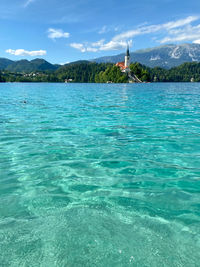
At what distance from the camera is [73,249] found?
4.15 metres

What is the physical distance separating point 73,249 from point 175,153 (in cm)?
734

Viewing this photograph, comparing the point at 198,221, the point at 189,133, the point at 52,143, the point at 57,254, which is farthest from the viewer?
the point at 189,133

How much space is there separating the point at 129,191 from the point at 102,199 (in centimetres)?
92

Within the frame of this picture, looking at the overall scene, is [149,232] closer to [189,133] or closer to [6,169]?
[6,169]

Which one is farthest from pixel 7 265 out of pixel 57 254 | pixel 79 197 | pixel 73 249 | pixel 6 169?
pixel 6 169

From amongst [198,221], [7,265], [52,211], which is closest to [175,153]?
[198,221]

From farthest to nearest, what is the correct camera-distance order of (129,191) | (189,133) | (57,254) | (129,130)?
1. (129,130)
2. (189,133)
3. (129,191)
4. (57,254)

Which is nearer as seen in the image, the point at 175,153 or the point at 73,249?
the point at 73,249

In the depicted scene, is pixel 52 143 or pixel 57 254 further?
pixel 52 143

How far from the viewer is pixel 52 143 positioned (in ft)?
38.8

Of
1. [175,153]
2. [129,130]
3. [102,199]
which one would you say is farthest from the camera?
[129,130]

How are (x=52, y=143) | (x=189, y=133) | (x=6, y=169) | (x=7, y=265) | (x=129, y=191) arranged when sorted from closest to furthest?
(x=7, y=265), (x=129, y=191), (x=6, y=169), (x=52, y=143), (x=189, y=133)

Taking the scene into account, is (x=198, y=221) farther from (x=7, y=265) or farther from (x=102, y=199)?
(x=7, y=265)

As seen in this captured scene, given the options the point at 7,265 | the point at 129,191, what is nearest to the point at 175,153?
the point at 129,191
